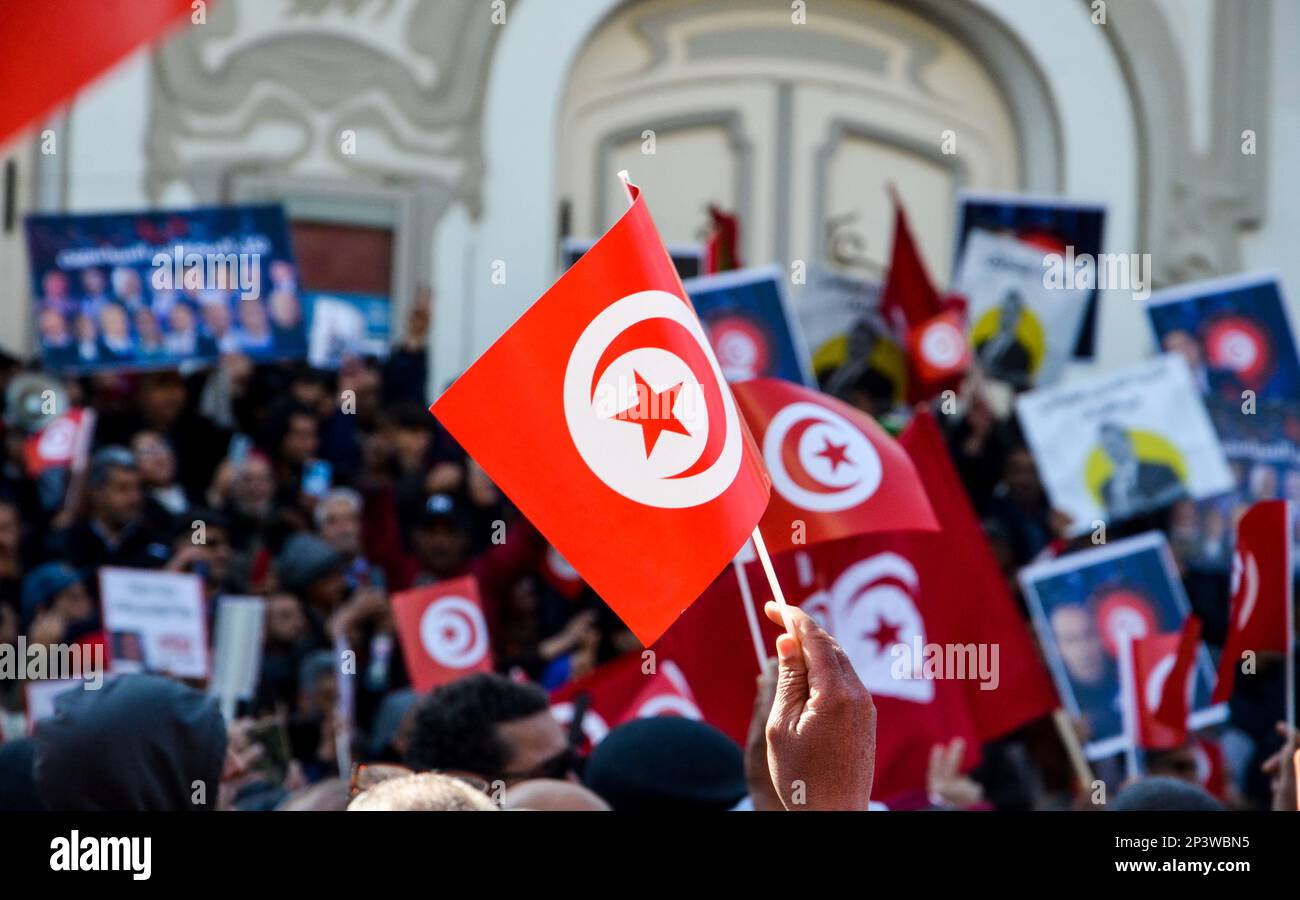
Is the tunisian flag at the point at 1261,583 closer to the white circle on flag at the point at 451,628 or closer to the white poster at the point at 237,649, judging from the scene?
the white circle on flag at the point at 451,628

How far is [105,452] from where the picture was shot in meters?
6.73

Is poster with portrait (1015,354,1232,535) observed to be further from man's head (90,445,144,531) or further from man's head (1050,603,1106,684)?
man's head (90,445,144,531)

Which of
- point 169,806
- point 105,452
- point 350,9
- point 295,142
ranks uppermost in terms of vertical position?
point 350,9

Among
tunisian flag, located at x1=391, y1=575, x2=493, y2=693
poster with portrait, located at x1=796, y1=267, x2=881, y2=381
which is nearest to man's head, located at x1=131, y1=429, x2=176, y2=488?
tunisian flag, located at x1=391, y1=575, x2=493, y2=693

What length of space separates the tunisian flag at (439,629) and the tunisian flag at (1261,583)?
7.28 feet

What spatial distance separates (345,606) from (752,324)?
5.75 ft

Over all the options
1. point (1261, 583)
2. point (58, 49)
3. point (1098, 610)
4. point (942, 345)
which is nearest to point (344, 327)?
point (942, 345)

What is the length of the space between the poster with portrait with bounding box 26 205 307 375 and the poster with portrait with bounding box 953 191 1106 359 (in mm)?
2778

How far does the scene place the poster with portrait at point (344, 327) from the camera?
27.3 feet

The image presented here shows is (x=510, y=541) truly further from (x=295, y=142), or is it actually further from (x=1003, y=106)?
(x=1003, y=106)

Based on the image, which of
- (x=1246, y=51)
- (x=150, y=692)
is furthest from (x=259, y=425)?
(x=1246, y=51)

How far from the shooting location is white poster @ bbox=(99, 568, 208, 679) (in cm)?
598

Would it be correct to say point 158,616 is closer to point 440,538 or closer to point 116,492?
point 116,492
